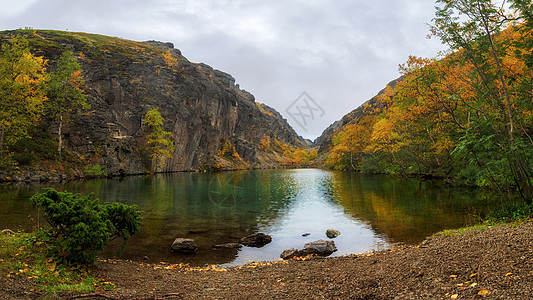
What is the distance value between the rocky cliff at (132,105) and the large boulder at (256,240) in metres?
53.3

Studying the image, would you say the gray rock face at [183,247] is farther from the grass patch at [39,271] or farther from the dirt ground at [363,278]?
the grass patch at [39,271]

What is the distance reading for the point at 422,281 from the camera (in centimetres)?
647

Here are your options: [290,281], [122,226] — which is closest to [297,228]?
[290,281]

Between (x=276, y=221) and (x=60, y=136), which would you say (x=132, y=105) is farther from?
(x=276, y=221)

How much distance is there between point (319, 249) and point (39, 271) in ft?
34.8

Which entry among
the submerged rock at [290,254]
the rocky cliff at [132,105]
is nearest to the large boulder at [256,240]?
the submerged rock at [290,254]

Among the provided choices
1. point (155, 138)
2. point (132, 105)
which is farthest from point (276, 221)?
point (132, 105)

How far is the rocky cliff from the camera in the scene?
2349 inches

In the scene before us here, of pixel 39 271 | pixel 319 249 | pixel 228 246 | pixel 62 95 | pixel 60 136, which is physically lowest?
pixel 228 246

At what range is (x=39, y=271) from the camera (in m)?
7.22

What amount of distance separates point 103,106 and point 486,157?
237 ft

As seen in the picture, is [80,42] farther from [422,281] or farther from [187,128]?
[422,281]

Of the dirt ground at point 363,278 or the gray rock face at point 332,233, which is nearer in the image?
the dirt ground at point 363,278

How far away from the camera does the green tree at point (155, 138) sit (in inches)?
2985
